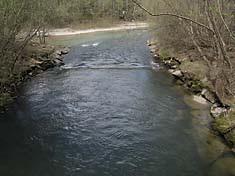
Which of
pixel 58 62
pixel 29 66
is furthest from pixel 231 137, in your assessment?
pixel 58 62

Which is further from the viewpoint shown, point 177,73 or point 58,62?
point 58,62

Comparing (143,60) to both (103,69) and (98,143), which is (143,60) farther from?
(98,143)

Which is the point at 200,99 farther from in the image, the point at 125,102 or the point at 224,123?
the point at 125,102

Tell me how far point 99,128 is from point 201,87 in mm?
8429

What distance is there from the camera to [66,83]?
24250 millimetres

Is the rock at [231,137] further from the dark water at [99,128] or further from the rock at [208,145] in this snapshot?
the dark water at [99,128]

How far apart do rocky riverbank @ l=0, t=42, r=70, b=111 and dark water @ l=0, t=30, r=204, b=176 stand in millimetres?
760

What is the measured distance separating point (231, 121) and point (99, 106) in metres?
7.24

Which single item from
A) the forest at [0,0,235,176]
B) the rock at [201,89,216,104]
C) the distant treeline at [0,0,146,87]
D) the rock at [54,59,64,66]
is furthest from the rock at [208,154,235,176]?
the rock at [54,59,64,66]

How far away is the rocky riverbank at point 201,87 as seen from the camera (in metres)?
15.5

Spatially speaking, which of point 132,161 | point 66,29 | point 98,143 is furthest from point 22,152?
point 66,29

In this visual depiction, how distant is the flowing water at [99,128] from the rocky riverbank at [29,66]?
0.81 meters

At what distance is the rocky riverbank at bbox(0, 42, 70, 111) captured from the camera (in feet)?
67.1

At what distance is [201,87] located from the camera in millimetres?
21438
